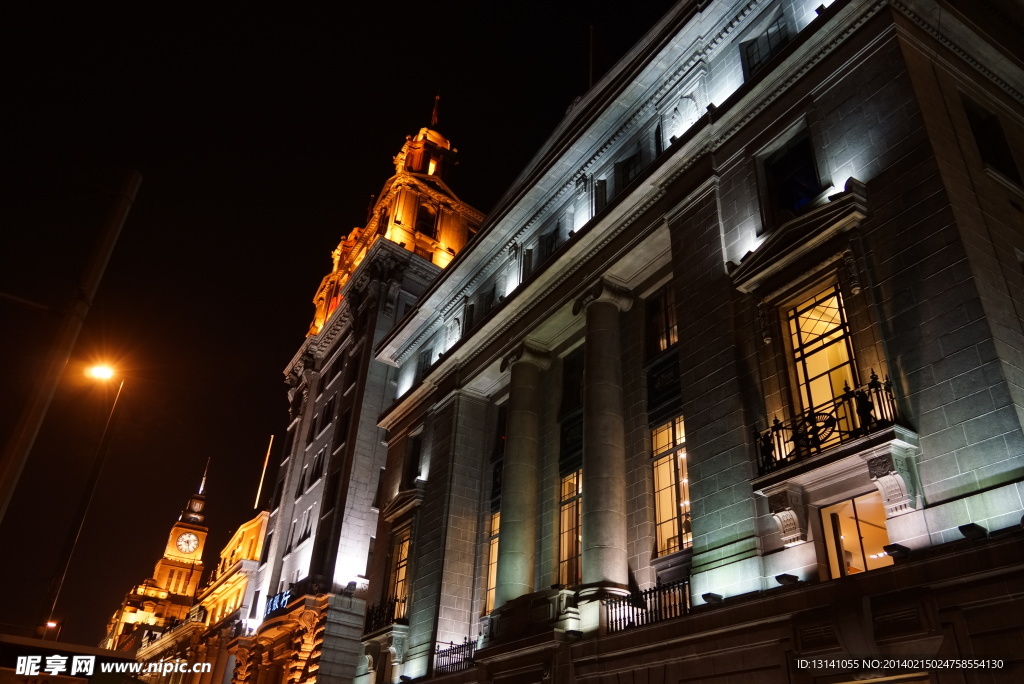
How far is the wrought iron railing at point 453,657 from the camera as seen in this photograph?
25234 mm

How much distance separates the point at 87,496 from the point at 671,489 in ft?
49.5

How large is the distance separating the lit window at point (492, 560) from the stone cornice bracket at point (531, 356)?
231 inches

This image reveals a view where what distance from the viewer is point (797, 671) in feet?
45.9

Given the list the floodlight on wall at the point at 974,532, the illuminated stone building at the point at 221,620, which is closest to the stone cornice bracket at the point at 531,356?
the floodlight on wall at the point at 974,532

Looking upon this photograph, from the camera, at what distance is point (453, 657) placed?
2627 cm

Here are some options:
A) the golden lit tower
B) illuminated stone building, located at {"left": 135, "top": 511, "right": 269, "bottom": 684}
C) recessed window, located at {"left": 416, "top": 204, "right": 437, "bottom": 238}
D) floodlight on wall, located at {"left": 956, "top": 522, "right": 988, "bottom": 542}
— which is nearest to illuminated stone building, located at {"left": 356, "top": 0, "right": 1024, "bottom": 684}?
floodlight on wall, located at {"left": 956, "top": 522, "right": 988, "bottom": 542}

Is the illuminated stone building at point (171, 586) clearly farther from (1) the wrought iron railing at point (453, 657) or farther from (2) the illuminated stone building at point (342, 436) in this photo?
(1) the wrought iron railing at point (453, 657)

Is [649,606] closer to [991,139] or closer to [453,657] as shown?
[453,657]

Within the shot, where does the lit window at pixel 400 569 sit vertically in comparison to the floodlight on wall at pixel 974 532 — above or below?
above

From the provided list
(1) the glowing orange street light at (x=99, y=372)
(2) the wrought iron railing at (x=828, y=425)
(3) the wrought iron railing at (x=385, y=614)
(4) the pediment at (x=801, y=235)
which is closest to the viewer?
(2) the wrought iron railing at (x=828, y=425)

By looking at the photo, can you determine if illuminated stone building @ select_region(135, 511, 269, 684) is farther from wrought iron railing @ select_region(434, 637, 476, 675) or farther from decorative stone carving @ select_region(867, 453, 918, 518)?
decorative stone carving @ select_region(867, 453, 918, 518)

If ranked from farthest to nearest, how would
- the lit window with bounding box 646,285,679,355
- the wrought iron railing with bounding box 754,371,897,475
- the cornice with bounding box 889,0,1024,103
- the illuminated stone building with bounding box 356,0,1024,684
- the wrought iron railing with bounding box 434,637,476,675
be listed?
A: 1. the wrought iron railing with bounding box 434,637,476,675
2. the lit window with bounding box 646,285,679,355
3. the cornice with bounding box 889,0,1024,103
4. the wrought iron railing with bounding box 754,371,897,475
5. the illuminated stone building with bounding box 356,0,1024,684

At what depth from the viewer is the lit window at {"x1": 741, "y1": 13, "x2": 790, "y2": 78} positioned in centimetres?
2256

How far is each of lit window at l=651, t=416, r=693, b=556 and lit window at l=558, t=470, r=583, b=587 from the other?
3464 millimetres
